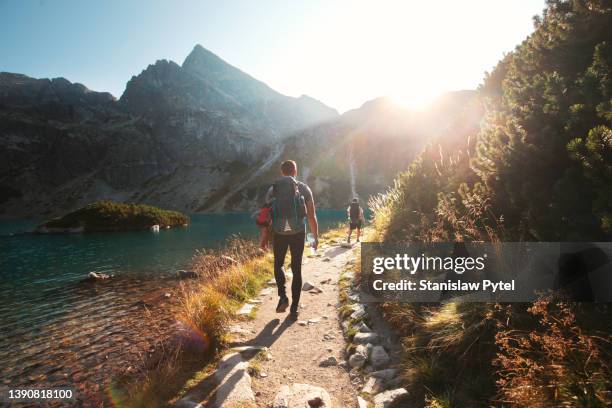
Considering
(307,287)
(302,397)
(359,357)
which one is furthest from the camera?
(307,287)

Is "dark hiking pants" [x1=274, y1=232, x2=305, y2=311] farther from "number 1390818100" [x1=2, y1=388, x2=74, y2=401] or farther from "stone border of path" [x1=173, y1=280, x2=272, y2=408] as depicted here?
"number 1390818100" [x1=2, y1=388, x2=74, y2=401]

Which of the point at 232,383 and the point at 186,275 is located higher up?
the point at 232,383

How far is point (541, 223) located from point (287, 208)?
14.5 feet

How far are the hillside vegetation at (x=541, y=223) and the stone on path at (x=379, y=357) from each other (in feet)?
1.40

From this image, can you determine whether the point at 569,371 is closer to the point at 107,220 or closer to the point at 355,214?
the point at 355,214

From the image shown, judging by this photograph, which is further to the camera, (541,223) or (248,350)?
(248,350)

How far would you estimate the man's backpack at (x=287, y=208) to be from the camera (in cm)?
668

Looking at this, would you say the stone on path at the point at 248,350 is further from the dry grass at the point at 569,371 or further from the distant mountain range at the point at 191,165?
the distant mountain range at the point at 191,165

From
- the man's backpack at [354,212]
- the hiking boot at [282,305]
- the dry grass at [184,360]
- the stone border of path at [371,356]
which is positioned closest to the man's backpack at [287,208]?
the hiking boot at [282,305]

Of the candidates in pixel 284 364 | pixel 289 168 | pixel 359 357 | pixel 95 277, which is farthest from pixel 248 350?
pixel 95 277

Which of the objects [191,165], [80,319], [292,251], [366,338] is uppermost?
[191,165]

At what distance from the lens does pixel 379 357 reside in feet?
16.2

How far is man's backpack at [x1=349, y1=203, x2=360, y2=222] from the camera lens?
18.7m

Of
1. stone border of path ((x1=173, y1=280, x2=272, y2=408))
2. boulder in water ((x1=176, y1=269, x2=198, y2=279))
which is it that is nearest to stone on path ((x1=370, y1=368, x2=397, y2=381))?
stone border of path ((x1=173, y1=280, x2=272, y2=408))
